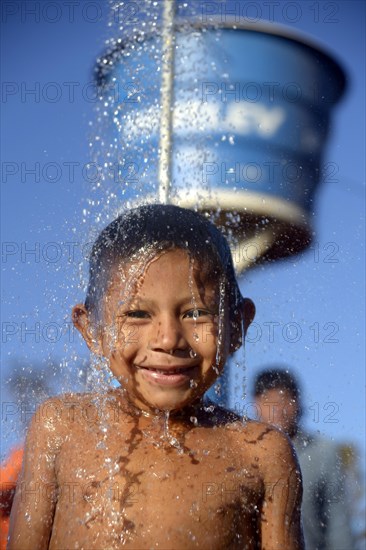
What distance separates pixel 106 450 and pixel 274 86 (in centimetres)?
448

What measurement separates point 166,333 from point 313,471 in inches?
94.3

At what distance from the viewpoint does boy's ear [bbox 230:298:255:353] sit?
107 inches

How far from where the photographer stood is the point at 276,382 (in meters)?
4.65

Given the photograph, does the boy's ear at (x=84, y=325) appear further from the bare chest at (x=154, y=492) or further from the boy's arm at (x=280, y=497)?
the boy's arm at (x=280, y=497)

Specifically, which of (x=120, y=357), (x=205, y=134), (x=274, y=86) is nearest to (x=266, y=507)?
(x=120, y=357)

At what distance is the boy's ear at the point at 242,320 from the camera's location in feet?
8.91

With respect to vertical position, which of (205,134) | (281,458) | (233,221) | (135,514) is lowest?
(135,514)

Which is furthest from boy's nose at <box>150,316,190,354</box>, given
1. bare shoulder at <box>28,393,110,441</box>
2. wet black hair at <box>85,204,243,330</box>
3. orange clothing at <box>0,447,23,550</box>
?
orange clothing at <box>0,447,23,550</box>

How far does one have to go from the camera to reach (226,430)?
8.68ft

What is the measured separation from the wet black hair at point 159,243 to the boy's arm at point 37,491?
1.29 feet

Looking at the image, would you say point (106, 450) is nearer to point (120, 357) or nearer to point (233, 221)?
point (120, 357)

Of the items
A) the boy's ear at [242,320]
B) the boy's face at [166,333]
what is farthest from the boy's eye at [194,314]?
the boy's ear at [242,320]

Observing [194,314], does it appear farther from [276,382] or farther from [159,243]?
[276,382]

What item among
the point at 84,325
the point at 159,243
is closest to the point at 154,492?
the point at 84,325
